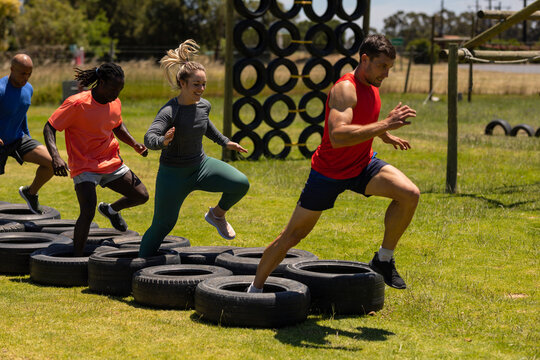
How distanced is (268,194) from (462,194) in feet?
10.0

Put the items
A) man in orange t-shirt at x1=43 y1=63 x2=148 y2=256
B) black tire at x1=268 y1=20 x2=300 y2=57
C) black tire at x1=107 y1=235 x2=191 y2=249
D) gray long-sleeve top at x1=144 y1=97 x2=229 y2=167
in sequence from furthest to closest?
black tire at x1=268 y1=20 x2=300 y2=57, black tire at x1=107 y1=235 x2=191 y2=249, man in orange t-shirt at x1=43 y1=63 x2=148 y2=256, gray long-sleeve top at x1=144 y1=97 x2=229 y2=167

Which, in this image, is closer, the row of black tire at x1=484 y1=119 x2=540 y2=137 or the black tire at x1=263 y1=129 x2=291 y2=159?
the black tire at x1=263 y1=129 x2=291 y2=159

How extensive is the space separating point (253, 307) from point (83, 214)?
2.38m

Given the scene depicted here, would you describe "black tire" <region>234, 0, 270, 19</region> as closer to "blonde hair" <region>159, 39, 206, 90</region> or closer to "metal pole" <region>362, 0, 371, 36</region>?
"metal pole" <region>362, 0, 371, 36</region>

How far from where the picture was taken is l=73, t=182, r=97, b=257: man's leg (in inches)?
282

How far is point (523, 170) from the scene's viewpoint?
14547 mm

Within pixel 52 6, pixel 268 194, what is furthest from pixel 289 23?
pixel 52 6

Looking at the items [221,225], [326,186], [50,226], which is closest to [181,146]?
[221,225]

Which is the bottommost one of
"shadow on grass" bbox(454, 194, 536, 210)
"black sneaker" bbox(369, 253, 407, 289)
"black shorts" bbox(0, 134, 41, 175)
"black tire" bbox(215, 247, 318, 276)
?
"shadow on grass" bbox(454, 194, 536, 210)

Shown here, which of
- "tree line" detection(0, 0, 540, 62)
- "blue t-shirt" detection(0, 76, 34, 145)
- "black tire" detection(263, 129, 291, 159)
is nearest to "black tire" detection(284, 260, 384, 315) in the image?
"blue t-shirt" detection(0, 76, 34, 145)

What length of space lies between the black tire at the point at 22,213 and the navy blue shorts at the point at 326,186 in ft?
14.4

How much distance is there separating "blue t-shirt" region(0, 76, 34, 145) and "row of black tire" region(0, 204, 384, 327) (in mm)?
1454

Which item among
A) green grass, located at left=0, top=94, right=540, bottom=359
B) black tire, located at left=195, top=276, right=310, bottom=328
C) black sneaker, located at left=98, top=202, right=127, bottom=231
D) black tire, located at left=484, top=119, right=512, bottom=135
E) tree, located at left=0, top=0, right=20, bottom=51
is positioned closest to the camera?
green grass, located at left=0, top=94, right=540, bottom=359

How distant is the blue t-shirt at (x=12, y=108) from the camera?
8.84 metres
